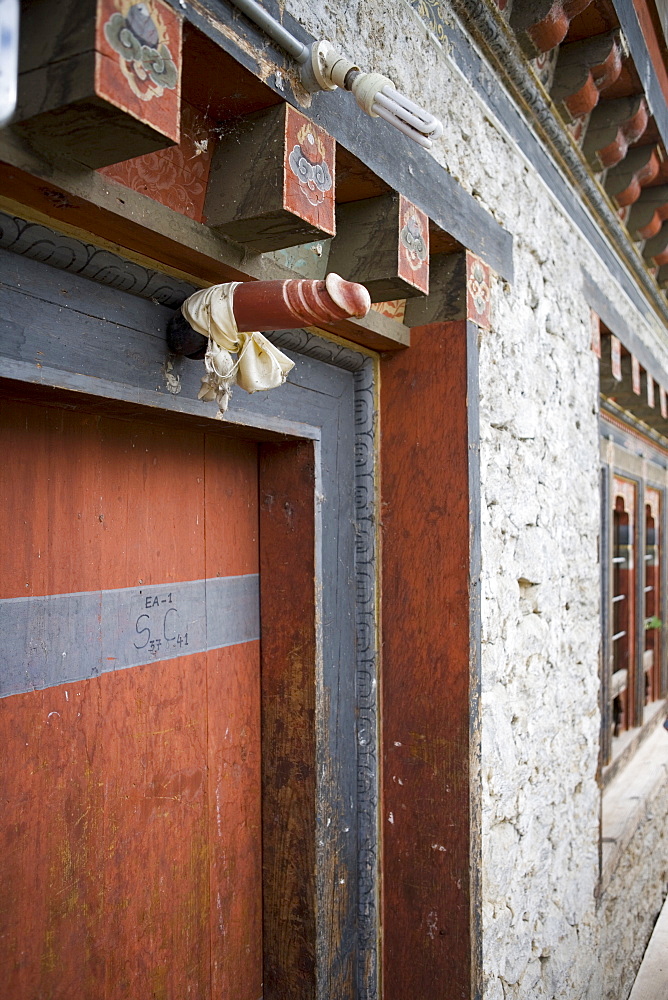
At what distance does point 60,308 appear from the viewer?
1.05 metres

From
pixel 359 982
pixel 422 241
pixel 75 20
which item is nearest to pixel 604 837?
pixel 359 982

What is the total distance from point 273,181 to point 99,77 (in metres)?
0.36

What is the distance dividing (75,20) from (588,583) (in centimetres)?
245

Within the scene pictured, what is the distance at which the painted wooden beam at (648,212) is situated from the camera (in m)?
3.21

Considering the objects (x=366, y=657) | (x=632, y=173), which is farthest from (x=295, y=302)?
(x=632, y=173)

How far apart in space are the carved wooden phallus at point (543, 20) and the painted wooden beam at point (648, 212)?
57.1 inches

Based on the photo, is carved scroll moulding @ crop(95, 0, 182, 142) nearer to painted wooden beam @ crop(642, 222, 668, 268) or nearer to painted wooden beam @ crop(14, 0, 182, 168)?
painted wooden beam @ crop(14, 0, 182, 168)

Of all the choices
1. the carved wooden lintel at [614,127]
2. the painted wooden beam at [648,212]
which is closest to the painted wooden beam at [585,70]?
the carved wooden lintel at [614,127]

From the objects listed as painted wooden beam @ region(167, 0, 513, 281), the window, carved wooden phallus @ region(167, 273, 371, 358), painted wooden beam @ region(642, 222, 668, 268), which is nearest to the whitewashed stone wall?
painted wooden beam @ region(167, 0, 513, 281)

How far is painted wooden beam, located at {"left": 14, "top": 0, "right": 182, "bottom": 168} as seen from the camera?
808mm

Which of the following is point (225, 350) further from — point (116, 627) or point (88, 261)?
point (116, 627)

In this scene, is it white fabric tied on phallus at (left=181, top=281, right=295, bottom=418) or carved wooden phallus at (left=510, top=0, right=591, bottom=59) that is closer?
white fabric tied on phallus at (left=181, top=281, right=295, bottom=418)

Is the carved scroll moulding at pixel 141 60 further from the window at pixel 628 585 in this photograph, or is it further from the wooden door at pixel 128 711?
the window at pixel 628 585

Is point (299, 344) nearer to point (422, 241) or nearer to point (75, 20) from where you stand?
point (422, 241)
